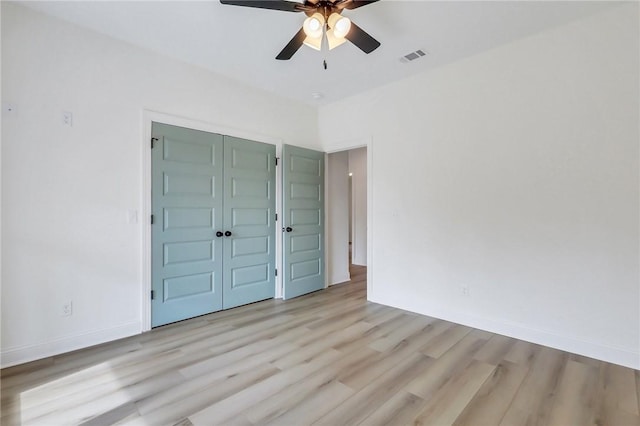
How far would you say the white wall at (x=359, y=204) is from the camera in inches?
269

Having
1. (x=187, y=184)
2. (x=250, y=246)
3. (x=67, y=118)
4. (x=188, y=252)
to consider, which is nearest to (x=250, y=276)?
(x=250, y=246)

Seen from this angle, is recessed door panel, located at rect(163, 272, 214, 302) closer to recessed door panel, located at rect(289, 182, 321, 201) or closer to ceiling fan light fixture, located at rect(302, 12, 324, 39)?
recessed door panel, located at rect(289, 182, 321, 201)

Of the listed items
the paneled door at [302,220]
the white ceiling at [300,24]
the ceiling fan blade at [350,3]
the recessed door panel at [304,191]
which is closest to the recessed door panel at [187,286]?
the paneled door at [302,220]

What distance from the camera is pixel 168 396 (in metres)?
1.92

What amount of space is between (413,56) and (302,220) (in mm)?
2451

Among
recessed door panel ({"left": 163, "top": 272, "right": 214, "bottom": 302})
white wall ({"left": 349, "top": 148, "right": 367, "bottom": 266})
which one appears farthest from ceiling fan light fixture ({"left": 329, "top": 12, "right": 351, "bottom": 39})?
white wall ({"left": 349, "top": 148, "right": 367, "bottom": 266})

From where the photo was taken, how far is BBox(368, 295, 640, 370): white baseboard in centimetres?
237

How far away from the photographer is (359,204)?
714cm

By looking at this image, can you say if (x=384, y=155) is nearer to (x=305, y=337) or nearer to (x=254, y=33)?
(x=254, y=33)

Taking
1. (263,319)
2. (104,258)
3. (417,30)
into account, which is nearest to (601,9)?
(417,30)

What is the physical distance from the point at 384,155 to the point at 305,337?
94.7 inches

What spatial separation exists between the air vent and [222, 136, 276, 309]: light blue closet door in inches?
76.4

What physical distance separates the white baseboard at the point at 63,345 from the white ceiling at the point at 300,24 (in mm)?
Answer: 2746

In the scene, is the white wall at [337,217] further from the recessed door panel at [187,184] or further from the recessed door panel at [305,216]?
the recessed door panel at [187,184]
